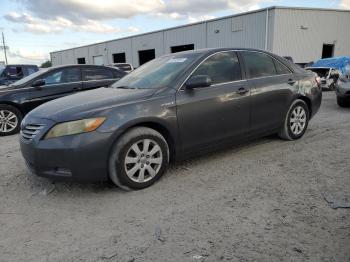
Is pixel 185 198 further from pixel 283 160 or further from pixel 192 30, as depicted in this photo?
pixel 192 30

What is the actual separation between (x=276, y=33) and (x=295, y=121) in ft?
67.6

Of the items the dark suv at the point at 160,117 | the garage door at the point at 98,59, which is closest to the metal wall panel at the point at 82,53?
the garage door at the point at 98,59

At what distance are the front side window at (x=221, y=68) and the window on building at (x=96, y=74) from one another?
4481 millimetres

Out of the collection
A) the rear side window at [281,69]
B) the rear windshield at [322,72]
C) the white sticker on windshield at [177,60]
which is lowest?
the rear windshield at [322,72]

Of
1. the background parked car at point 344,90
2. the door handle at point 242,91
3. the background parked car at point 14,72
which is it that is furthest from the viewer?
the background parked car at point 14,72

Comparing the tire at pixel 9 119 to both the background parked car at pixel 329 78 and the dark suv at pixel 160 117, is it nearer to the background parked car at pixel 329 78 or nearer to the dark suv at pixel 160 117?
the dark suv at pixel 160 117

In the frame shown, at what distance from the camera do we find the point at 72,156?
3531 mm

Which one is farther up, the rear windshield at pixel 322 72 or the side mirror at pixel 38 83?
the side mirror at pixel 38 83

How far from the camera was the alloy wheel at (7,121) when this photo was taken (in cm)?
739

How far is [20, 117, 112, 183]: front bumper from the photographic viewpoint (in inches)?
139

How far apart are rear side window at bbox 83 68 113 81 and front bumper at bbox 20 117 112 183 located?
478cm

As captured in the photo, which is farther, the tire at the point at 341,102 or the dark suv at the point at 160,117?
the tire at the point at 341,102

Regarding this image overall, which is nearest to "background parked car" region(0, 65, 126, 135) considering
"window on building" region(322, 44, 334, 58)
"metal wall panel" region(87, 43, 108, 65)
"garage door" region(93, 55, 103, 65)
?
"window on building" region(322, 44, 334, 58)

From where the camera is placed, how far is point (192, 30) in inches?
1240
